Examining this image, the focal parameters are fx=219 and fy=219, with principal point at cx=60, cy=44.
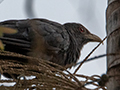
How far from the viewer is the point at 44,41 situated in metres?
3.50

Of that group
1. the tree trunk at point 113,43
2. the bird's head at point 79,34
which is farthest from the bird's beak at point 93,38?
the tree trunk at point 113,43

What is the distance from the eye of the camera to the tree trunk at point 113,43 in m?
1.87

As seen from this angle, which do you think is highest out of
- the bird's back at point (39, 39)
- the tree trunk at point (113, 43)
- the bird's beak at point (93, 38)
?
the bird's beak at point (93, 38)

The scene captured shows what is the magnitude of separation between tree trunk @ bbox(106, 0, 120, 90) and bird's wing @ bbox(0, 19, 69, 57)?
1.32 meters

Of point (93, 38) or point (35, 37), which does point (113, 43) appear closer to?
point (35, 37)

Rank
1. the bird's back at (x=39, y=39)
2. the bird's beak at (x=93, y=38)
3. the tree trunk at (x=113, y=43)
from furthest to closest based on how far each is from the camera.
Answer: the bird's beak at (x=93, y=38), the bird's back at (x=39, y=39), the tree trunk at (x=113, y=43)

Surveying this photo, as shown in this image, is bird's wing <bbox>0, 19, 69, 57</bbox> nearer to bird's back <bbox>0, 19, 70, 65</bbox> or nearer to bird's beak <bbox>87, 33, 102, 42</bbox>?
bird's back <bbox>0, 19, 70, 65</bbox>

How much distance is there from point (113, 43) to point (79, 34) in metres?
2.37

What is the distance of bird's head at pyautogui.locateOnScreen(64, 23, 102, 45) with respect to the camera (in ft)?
14.0

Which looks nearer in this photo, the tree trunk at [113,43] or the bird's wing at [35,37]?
the tree trunk at [113,43]

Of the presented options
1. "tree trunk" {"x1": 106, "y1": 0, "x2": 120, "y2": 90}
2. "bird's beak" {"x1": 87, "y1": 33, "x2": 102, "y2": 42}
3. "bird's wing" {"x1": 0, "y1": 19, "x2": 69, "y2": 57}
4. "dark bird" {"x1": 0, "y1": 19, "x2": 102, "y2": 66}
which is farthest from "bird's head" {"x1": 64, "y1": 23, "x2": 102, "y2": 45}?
"tree trunk" {"x1": 106, "y1": 0, "x2": 120, "y2": 90}

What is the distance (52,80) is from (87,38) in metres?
2.19

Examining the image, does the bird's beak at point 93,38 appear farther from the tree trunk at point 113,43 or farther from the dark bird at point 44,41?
the tree trunk at point 113,43

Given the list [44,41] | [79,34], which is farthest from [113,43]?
[79,34]
